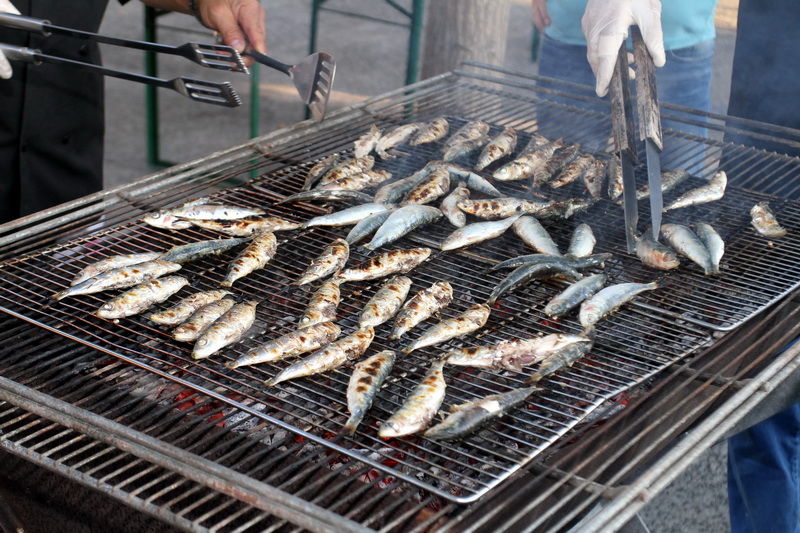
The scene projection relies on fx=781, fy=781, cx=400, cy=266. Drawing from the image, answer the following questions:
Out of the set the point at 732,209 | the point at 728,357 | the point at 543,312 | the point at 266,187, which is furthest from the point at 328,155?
the point at 728,357

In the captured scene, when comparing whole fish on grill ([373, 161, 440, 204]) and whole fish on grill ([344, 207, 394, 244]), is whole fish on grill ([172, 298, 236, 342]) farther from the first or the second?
whole fish on grill ([373, 161, 440, 204])

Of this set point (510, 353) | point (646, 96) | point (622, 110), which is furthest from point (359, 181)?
point (510, 353)

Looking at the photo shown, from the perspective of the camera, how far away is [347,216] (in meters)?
3.81

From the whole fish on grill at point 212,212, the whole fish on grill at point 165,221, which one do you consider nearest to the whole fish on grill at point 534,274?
the whole fish on grill at point 212,212

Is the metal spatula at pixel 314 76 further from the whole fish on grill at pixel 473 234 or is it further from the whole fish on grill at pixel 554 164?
the whole fish on grill at pixel 554 164

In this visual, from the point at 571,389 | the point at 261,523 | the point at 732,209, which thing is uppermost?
the point at 732,209

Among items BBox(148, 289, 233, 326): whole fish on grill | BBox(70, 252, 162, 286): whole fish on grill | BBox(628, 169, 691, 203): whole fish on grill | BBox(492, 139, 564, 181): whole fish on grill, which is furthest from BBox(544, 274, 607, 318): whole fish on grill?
BBox(70, 252, 162, 286): whole fish on grill

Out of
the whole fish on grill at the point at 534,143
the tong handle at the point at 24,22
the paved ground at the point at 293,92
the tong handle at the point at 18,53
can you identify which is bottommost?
the paved ground at the point at 293,92

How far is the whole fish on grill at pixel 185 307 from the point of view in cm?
300

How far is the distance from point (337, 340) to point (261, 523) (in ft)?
2.77

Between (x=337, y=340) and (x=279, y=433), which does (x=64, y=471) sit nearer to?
(x=279, y=433)

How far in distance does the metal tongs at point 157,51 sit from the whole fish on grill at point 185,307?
0.80 meters

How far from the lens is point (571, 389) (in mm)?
2771

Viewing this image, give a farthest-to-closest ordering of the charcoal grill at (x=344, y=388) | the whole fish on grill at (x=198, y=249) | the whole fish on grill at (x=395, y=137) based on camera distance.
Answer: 1. the whole fish on grill at (x=395, y=137)
2. the whole fish on grill at (x=198, y=249)
3. the charcoal grill at (x=344, y=388)
